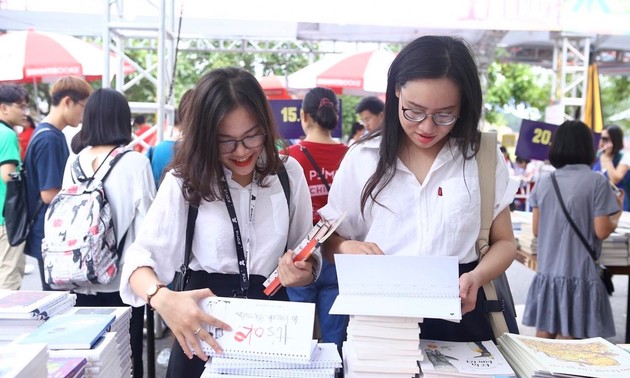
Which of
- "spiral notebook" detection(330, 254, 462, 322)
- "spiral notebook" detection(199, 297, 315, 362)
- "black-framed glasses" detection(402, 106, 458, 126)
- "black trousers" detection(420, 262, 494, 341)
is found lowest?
"black trousers" detection(420, 262, 494, 341)

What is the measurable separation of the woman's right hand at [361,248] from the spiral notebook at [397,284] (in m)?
0.19

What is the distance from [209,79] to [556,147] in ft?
8.44

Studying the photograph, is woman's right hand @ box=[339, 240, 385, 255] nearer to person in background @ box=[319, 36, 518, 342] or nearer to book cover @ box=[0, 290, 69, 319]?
person in background @ box=[319, 36, 518, 342]

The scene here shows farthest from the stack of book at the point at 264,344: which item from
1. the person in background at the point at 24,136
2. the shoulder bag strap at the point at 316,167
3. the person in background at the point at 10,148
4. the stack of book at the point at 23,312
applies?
the person in background at the point at 24,136

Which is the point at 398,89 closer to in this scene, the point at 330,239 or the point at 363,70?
the point at 330,239

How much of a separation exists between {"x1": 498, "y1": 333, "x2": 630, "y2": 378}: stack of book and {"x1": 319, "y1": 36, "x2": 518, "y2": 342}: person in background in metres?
0.13

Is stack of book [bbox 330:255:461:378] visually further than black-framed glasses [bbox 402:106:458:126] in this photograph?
No

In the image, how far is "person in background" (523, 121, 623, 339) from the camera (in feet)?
10.6

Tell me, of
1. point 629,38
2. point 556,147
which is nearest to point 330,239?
point 556,147

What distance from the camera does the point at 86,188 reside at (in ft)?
7.77

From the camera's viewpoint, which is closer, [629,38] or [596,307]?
[596,307]

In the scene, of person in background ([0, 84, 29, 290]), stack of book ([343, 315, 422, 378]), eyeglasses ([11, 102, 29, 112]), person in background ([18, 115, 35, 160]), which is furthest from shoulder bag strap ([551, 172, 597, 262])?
person in background ([18, 115, 35, 160])

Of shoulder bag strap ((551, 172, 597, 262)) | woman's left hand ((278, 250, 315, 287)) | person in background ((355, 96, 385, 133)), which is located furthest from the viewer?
person in background ((355, 96, 385, 133))

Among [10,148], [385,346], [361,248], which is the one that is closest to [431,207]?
[361,248]
